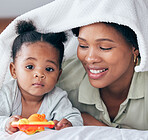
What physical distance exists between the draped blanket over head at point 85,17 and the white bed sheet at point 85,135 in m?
0.32

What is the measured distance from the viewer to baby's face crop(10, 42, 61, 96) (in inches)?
49.1

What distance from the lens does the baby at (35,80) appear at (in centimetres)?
125

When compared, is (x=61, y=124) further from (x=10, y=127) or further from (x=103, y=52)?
(x=103, y=52)

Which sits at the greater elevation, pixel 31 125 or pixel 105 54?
pixel 105 54

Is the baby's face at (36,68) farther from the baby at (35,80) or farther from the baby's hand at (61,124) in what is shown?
the baby's hand at (61,124)

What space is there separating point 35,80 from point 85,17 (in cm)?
34

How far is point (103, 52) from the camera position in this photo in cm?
123

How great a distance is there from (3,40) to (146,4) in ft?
2.19

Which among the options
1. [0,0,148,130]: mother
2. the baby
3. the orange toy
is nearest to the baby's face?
the baby

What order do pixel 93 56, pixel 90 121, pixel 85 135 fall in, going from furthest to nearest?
pixel 90 121 → pixel 93 56 → pixel 85 135

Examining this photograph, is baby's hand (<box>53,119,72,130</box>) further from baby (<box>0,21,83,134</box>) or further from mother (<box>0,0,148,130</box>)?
mother (<box>0,0,148,130</box>)

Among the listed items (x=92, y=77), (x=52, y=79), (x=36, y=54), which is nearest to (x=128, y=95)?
(x=92, y=77)

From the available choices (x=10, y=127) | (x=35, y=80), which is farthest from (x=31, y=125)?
(x=35, y=80)

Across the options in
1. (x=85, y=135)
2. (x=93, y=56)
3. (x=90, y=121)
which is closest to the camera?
(x=85, y=135)
